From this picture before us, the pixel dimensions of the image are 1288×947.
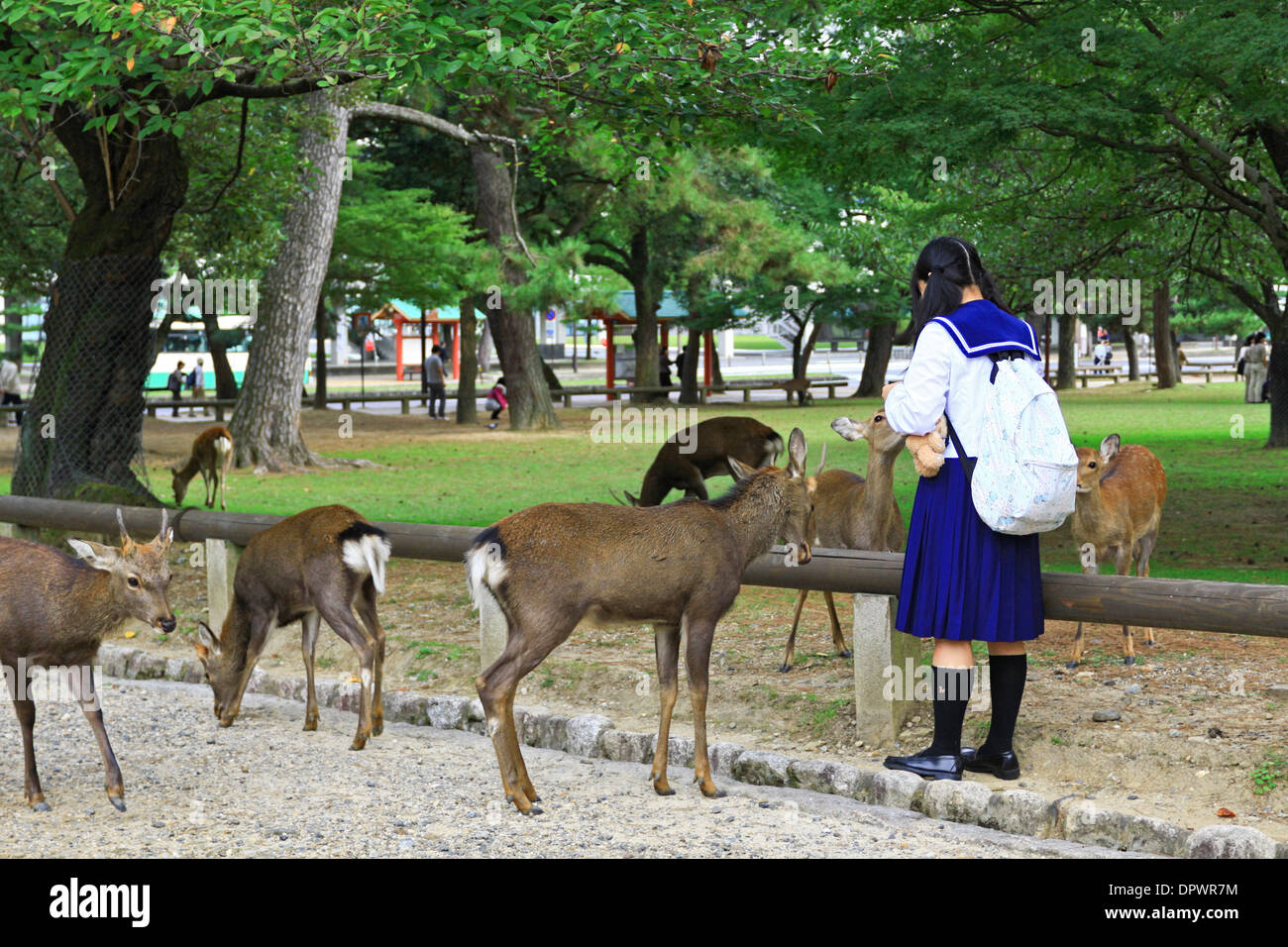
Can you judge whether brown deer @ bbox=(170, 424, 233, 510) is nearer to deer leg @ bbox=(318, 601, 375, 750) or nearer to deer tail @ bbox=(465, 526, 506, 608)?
deer leg @ bbox=(318, 601, 375, 750)

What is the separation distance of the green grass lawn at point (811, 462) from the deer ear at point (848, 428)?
149 inches

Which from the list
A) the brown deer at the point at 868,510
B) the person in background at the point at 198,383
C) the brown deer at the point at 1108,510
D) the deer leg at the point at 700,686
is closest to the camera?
the deer leg at the point at 700,686

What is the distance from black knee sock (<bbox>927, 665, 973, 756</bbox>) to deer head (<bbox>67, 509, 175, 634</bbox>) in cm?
304

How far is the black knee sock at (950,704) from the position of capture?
5.52 metres

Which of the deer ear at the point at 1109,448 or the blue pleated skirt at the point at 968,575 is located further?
the deer ear at the point at 1109,448

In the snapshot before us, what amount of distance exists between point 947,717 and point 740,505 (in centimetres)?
116

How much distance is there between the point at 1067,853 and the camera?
16.3 ft

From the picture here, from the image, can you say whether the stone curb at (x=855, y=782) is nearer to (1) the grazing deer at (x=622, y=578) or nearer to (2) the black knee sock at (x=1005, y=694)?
(2) the black knee sock at (x=1005, y=694)

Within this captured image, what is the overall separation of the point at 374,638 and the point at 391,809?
4.62 feet

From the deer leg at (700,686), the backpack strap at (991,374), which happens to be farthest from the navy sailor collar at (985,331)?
the deer leg at (700,686)

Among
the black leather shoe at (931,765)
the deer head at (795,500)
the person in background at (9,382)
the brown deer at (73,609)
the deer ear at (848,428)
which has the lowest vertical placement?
the black leather shoe at (931,765)

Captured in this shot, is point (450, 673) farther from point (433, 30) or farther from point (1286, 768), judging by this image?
point (1286, 768)

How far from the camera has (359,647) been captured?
661 centimetres

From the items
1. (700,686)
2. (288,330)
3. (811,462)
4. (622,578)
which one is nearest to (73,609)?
(622,578)
